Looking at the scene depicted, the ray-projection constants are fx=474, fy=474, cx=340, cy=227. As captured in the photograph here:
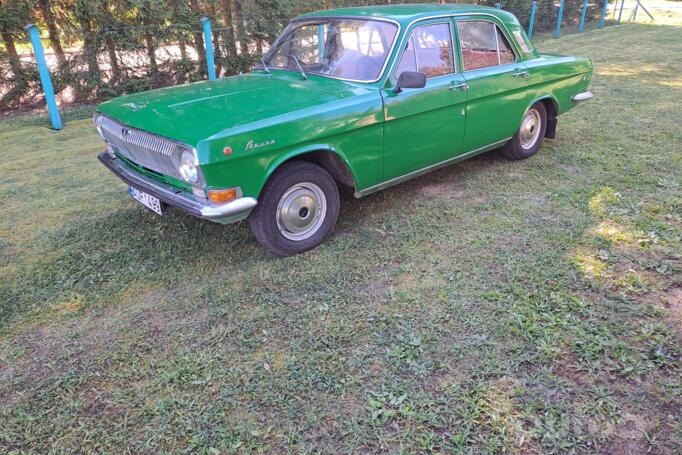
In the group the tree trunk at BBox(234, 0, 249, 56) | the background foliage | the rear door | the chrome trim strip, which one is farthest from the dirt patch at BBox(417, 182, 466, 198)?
the tree trunk at BBox(234, 0, 249, 56)

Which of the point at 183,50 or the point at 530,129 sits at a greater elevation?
the point at 183,50

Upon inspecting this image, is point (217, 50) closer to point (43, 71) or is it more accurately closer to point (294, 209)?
point (43, 71)

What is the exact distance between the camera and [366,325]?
9.82ft

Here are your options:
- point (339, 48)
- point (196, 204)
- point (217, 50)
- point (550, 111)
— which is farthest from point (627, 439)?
point (217, 50)

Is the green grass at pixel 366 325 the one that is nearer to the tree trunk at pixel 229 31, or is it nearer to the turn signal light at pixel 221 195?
the turn signal light at pixel 221 195

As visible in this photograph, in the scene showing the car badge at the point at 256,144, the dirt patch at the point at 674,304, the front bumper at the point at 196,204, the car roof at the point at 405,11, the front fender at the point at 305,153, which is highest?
the car roof at the point at 405,11

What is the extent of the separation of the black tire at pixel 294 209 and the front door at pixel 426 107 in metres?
0.65

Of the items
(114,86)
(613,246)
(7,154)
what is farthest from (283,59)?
(114,86)

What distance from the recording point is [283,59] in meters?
4.59

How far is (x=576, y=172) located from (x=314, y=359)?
400cm

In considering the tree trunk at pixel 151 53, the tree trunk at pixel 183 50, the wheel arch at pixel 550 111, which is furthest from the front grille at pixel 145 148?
the tree trunk at pixel 183 50

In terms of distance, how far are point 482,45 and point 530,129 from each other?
1.40m

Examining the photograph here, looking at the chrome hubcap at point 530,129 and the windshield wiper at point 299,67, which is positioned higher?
the windshield wiper at point 299,67

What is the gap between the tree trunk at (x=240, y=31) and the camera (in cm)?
1109
